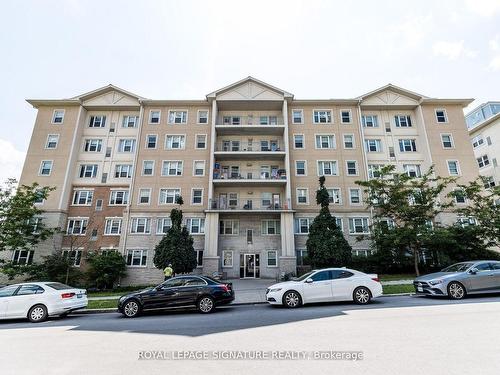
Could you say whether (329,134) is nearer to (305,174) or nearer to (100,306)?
(305,174)

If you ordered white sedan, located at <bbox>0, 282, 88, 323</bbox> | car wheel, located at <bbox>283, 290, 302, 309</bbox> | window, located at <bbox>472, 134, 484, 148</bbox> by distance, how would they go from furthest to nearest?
window, located at <bbox>472, 134, 484, 148</bbox>, car wheel, located at <bbox>283, 290, 302, 309</bbox>, white sedan, located at <bbox>0, 282, 88, 323</bbox>

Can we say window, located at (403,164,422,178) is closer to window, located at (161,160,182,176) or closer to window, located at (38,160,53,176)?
window, located at (161,160,182,176)

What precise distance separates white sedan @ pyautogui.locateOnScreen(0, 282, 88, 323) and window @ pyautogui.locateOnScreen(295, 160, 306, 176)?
21591 millimetres

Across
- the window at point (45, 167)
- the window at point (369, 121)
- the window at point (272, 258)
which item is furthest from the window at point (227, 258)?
the window at point (369, 121)

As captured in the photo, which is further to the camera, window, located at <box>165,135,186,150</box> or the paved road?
window, located at <box>165,135,186,150</box>

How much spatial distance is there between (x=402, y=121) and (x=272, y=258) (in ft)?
69.6

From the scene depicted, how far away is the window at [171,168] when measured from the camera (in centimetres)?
2744

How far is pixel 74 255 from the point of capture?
24625mm

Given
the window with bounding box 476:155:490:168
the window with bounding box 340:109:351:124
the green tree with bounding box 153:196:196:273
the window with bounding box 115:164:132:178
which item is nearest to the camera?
the green tree with bounding box 153:196:196:273

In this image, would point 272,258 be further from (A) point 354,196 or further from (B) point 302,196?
(A) point 354,196

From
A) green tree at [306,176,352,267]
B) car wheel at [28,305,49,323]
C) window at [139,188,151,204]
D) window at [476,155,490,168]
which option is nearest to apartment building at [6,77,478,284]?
window at [139,188,151,204]

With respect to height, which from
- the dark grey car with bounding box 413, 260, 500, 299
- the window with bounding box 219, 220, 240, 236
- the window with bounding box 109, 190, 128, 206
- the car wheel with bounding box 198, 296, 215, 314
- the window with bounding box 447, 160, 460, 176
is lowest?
the car wheel with bounding box 198, 296, 215, 314

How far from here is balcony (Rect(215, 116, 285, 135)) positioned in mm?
27578

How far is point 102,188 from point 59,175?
4.20 metres
